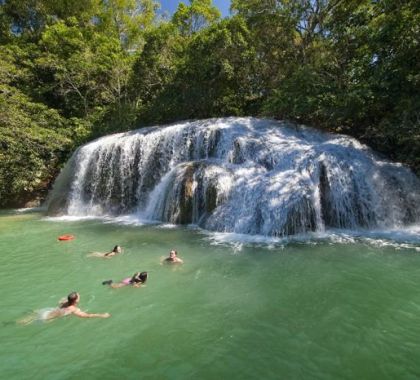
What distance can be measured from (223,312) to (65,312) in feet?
7.89

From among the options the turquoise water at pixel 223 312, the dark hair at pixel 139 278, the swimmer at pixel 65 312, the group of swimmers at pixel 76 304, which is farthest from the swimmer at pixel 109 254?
the swimmer at pixel 65 312

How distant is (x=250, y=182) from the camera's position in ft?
37.5

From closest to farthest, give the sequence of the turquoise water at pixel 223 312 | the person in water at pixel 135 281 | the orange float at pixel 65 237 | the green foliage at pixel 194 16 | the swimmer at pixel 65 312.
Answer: the turquoise water at pixel 223 312 → the swimmer at pixel 65 312 → the person in water at pixel 135 281 → the orange float at pixel 65 237 → the green foliage at pixel 194 16

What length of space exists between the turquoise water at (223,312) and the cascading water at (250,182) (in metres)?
1.47

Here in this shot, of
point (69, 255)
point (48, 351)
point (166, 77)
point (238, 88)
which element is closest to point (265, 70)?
point (238, 88)

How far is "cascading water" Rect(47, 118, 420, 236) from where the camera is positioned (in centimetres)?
1057

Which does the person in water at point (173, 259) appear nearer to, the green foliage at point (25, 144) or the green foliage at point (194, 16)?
the green foliage at point (25, 144)

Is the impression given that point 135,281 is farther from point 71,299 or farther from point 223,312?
point 223,312

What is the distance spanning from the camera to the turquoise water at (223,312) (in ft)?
14.6

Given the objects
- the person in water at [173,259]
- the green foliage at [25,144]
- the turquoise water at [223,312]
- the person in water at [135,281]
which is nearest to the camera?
the turquoise water at [223,312]

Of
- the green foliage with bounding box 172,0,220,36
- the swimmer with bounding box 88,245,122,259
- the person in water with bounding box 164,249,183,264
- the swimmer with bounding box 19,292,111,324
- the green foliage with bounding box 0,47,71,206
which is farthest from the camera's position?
the green foliage with bounding box 172,0,220,36

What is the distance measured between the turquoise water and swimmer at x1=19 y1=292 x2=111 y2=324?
0.49 feet

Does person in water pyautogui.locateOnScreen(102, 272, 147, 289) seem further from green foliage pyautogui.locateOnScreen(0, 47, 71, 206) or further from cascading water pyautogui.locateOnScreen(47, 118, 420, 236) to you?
green foliage pyautogui.locateOnScreen(0, 47, 71, 206)

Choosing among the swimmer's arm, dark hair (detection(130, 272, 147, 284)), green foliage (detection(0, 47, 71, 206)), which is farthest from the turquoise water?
green foliage (detection(0, 47, 71, 206))
